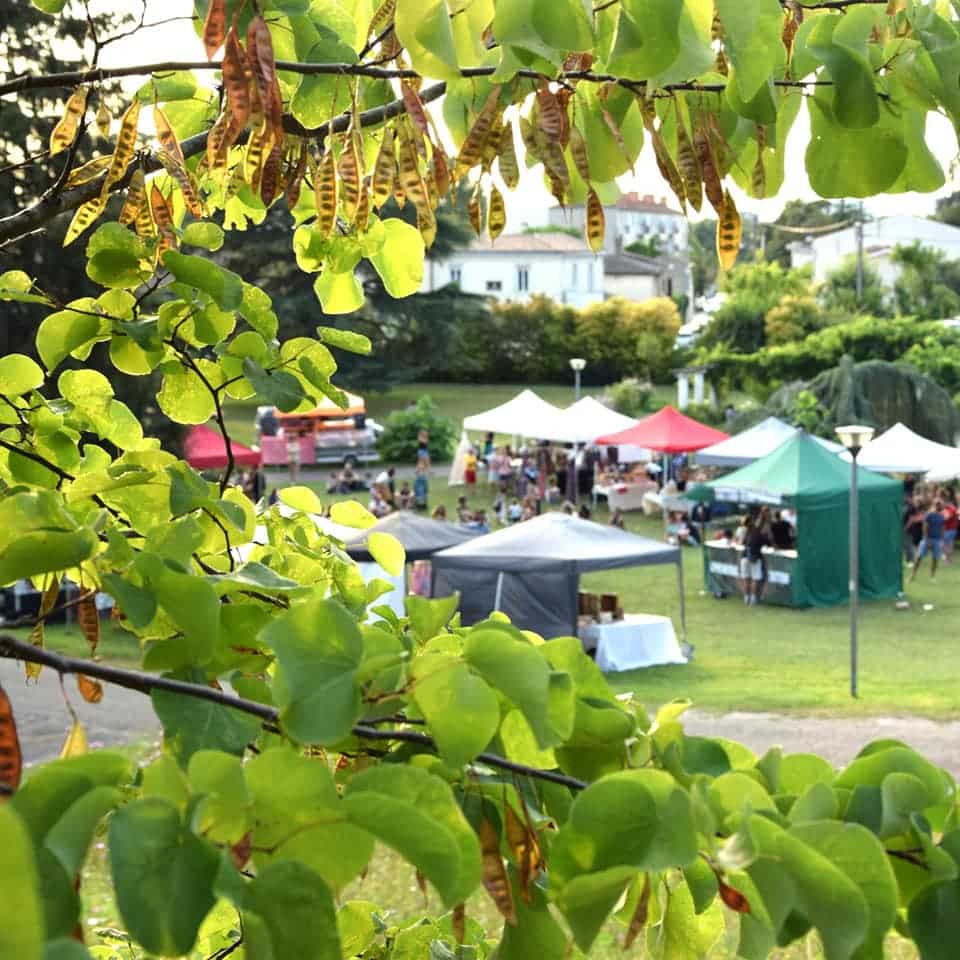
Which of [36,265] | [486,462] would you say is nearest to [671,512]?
[486,462]

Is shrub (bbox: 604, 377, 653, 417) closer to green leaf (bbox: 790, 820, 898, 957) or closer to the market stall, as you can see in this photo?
the market stall

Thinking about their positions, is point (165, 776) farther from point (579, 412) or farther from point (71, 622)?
point (579, 412)

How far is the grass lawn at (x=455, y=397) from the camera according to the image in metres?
56.3

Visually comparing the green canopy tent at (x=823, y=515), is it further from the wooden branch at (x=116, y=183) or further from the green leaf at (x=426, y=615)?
the green leaf at (x=426, y=615)

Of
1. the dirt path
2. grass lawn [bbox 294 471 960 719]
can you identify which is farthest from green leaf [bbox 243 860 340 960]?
grass lawn [bbox 294 471 960 719]

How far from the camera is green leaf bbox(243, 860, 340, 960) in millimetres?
1015

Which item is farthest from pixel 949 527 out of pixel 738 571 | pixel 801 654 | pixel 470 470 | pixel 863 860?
pixel 863 860

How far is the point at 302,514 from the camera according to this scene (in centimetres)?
242

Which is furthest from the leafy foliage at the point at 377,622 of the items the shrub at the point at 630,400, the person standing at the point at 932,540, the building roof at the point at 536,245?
the building roof at the point at 536,245

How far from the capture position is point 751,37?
4.98 ft

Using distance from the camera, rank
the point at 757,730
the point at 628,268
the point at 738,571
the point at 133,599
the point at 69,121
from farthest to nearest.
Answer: the point at 628,268, the point at 738,571, the point at 757,730, the point at 69,121, the point at 133,599

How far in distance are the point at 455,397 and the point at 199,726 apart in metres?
60.7

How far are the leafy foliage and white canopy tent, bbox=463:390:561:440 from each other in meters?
28.3

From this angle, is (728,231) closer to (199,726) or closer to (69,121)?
(69,121)
